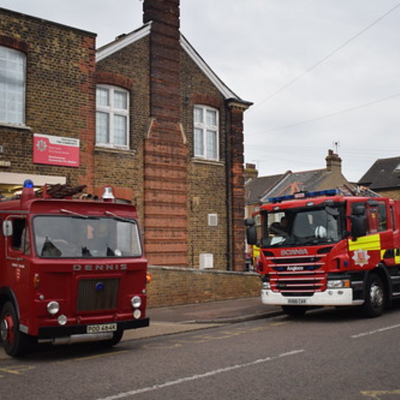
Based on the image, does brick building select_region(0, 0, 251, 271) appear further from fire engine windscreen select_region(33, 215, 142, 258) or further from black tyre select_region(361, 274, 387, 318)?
black tyre select_region(361, 274, 387, 318)

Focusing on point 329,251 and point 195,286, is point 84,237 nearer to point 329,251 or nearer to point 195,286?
point 329,251

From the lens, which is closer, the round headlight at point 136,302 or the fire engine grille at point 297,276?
the round headlight at point 136,302

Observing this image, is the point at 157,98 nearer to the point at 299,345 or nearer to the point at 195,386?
the point at 299,345

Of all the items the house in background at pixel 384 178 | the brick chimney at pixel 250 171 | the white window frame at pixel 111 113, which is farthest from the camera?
the brick chimney at pixel 250 171

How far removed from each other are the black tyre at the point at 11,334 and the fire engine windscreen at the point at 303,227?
6.28m

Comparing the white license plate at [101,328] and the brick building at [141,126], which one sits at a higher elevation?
the brick building at [141,126]

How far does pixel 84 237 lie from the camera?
30.7ft

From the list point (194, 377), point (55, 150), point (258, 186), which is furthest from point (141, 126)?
point (258, 186)

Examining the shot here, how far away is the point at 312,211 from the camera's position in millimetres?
12914

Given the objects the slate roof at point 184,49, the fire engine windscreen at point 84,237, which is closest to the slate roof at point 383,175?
the slate roof at point 184,49

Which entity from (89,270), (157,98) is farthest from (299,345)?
(157,98)

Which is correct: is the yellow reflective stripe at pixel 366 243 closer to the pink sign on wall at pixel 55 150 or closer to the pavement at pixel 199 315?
the pavement at pixel 199 315

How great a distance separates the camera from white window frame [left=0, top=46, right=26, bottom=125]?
1508cm

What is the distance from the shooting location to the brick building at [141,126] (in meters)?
15.3
